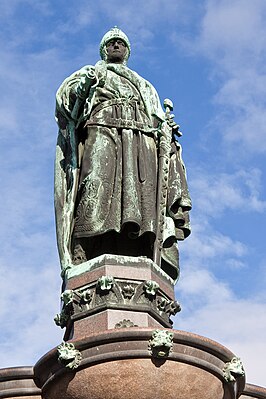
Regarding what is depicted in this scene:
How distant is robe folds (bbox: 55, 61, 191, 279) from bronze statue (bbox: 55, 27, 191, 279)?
1cm

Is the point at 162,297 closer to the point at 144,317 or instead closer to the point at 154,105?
the point at 144,317

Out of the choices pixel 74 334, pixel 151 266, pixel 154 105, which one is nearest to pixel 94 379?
pixel 74 334

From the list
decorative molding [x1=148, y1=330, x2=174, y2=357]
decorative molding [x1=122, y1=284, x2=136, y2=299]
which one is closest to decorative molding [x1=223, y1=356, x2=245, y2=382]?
decorative molding [x1=148, y1=330, x2=174, y2=357]

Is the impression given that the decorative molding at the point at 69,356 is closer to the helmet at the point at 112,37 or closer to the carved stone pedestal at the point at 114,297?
the carved stone pedestal at the point at 114,297

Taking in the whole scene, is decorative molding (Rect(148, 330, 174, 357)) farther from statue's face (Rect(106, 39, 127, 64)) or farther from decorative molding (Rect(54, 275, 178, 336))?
statue's face (Rect(106, 39, 127, 64))

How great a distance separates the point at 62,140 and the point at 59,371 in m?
3.51

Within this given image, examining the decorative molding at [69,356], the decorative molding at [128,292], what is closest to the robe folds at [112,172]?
the decorative molding at [128,292]

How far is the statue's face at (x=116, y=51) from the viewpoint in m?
13.1

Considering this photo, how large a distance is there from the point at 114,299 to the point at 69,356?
114 cm

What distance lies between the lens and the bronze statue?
11.5m

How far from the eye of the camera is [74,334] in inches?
426

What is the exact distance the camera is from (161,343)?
9.72 m

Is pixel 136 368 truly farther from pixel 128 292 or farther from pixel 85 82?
pixel 85 82

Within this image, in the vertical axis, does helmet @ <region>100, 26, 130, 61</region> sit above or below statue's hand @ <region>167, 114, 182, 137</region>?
above
